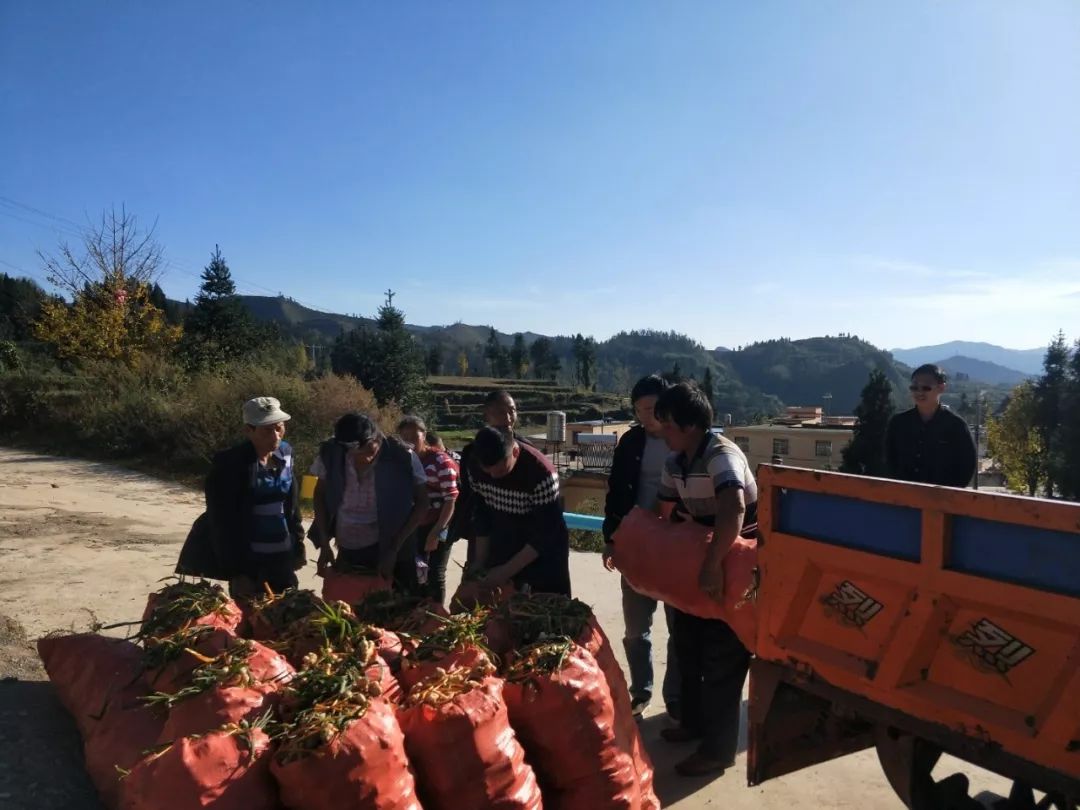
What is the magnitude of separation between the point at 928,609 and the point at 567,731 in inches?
48.8

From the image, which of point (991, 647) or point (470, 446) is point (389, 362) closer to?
point (470, 446)

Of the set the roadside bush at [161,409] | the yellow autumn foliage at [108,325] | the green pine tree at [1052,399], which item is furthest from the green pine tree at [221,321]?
the green pine tree at [1052,399]

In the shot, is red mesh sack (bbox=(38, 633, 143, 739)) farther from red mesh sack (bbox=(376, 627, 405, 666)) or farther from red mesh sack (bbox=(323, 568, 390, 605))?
red mesh sack (bbox=(323, 568, 390, 605))

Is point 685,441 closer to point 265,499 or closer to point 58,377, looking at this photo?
point 265,499

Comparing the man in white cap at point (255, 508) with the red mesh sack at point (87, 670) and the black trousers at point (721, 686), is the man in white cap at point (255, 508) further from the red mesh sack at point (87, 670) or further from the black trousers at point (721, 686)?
the black trousers at point (721, 686)

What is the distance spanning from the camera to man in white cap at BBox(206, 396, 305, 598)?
372cm

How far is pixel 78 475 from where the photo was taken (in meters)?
12.7

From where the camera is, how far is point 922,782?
257 centimetres

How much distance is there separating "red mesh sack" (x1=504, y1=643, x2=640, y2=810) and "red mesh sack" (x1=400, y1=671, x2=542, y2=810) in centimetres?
20

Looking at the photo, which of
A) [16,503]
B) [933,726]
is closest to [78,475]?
[16,503]

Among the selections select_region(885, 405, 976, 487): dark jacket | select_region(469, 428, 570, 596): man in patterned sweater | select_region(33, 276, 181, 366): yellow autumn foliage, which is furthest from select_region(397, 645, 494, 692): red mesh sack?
select_region(33, 276, 181, 366): yellow autumn foliage

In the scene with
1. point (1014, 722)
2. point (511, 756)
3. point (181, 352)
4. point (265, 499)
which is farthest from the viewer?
point (181, 352)

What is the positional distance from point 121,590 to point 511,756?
4.82 meters

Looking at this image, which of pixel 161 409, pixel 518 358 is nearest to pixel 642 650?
pixel 161 409
